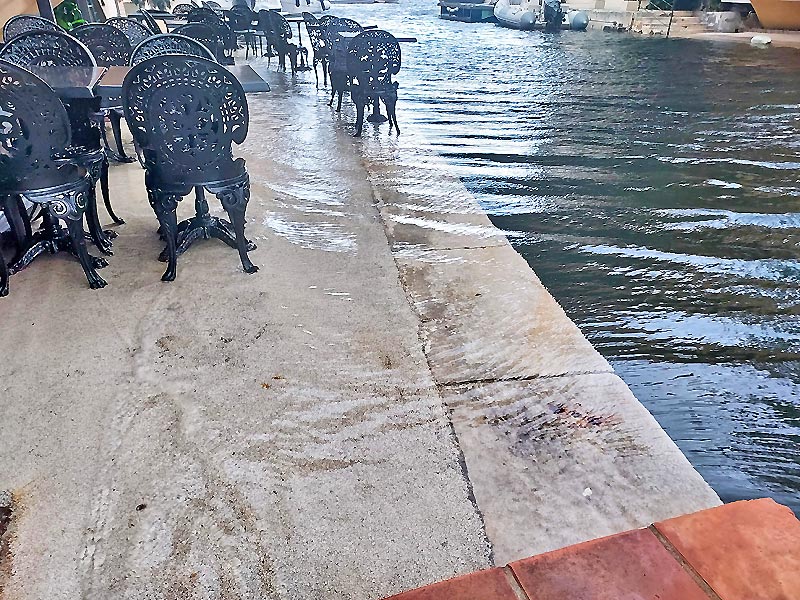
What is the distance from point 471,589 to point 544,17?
2367 centimetres

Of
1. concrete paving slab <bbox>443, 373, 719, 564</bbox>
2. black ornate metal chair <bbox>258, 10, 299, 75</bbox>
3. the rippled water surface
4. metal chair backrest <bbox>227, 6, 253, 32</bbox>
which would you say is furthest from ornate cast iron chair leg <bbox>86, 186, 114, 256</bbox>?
metal chair backrest <bbox>227, 6, 253, 32</bbox>

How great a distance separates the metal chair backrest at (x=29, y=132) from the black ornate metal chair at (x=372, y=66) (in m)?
3.69

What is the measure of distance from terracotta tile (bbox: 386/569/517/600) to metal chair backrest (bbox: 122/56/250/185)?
8.67ft

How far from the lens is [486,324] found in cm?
274

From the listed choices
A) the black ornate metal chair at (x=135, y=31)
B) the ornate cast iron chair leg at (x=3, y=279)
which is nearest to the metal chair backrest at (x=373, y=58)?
the black ornate metal chair at (x=135, y=31)

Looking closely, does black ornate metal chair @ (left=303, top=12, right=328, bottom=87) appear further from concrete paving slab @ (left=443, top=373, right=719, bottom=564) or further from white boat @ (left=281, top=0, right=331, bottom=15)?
white boat @ (left=281, top=0, right=331, bottom=15)

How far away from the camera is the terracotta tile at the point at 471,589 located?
2.30 feet

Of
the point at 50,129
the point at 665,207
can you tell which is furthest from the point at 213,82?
the point at 665,207

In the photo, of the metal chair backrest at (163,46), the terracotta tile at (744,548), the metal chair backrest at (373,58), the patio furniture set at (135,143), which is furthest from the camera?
the metal chair backrest at (373,58)

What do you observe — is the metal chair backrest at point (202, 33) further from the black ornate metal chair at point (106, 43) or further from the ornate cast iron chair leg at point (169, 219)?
the ornate cast iron chair leg at point (169, 219)

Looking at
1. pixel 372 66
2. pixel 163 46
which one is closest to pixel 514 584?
pixel 163 46

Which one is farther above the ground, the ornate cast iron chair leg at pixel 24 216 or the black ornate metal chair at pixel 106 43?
the black ornate metal chair at pixel 106 43

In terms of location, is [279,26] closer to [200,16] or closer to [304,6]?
[200,16]

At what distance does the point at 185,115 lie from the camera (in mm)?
2832
